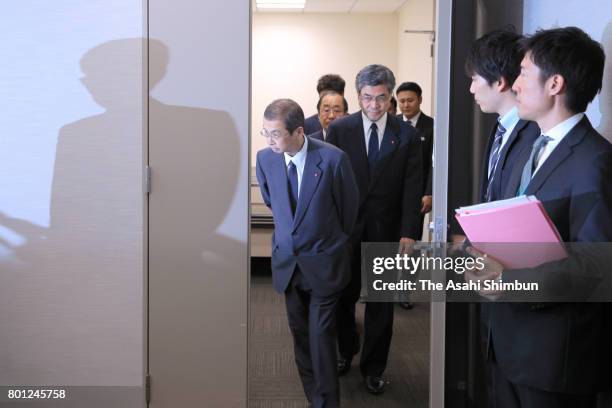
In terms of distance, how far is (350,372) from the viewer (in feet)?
12.4

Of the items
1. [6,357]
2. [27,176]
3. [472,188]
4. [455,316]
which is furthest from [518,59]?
[6,357]

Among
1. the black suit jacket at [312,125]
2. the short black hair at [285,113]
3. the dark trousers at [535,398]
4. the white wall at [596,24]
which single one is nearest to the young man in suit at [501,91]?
the white wall at [596,24]

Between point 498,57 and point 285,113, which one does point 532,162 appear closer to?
point 498,57

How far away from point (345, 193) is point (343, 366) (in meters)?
1.19

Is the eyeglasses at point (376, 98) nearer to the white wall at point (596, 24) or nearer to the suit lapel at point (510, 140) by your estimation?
the white wall at point (596, 24)

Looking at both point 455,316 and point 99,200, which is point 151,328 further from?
point 455,316

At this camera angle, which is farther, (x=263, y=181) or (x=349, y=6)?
(x=349, y=6)

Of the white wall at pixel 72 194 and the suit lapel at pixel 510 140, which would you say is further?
the white wall at pixel 72 194

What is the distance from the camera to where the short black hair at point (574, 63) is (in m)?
1.69

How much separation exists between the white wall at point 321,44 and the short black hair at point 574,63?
6339 mm

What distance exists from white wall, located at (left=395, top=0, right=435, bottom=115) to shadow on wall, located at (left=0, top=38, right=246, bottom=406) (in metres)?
3.96

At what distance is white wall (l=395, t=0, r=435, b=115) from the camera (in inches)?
252

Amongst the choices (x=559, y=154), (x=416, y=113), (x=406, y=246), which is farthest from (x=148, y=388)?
(x=416, y=113)

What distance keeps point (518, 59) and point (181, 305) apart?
5.47 feet
